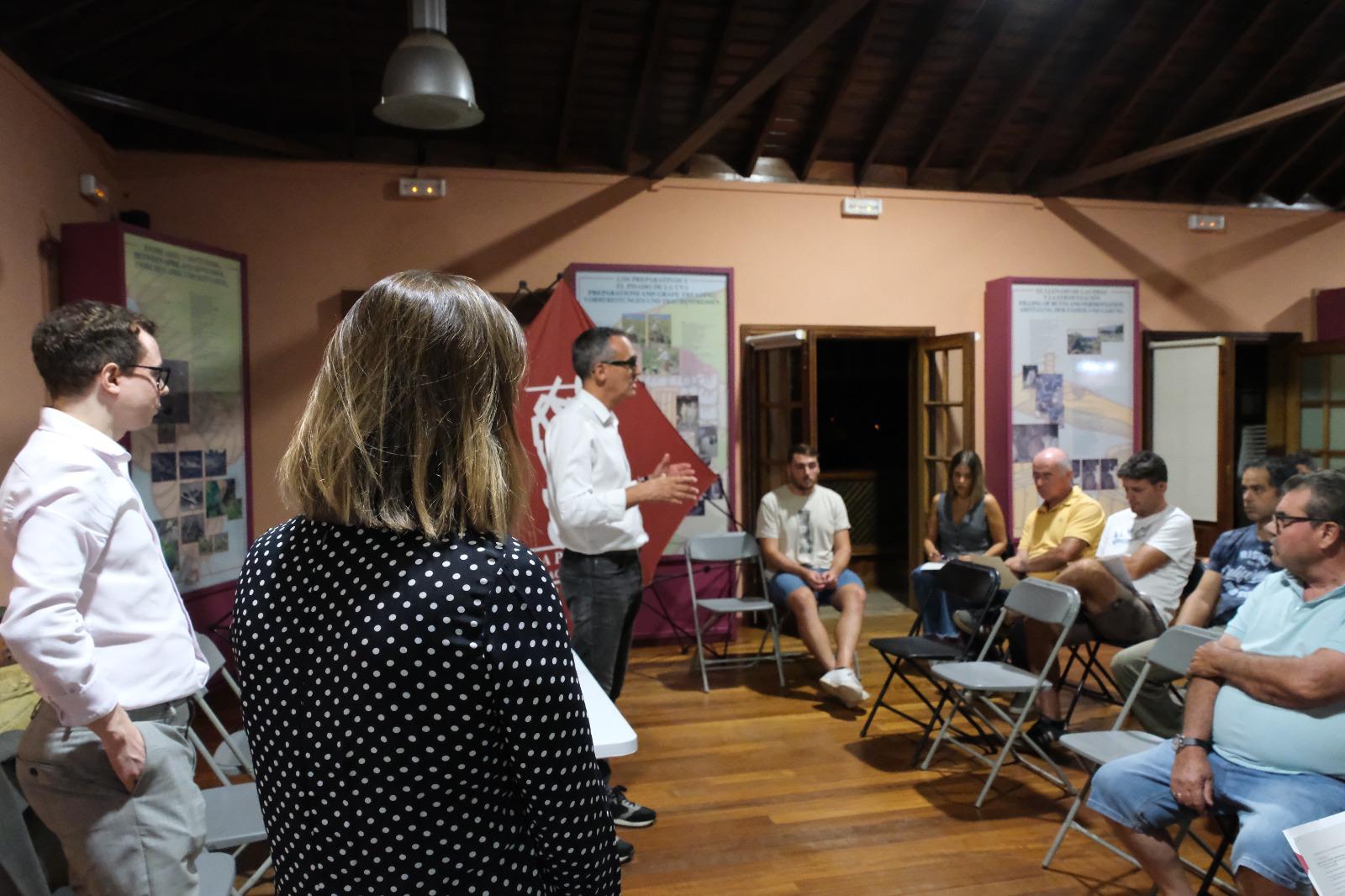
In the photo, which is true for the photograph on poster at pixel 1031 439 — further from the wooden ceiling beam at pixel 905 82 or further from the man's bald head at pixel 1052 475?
the wooden ceiling beam at pixel 905 82

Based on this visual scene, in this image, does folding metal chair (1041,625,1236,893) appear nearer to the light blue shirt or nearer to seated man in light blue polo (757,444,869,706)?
the light blue shirt

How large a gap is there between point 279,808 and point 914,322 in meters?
6.77

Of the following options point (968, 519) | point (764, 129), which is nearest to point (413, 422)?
point (968, 519)

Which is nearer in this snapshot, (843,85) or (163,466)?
(163,466)

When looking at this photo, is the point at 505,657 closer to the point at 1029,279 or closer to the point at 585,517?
the point at 585,517

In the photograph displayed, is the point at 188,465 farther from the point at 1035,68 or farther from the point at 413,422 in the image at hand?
the point at 1035,68

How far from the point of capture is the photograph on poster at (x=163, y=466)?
16.1 feet

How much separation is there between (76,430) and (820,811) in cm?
294

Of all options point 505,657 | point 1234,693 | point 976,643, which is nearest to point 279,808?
point 505,657

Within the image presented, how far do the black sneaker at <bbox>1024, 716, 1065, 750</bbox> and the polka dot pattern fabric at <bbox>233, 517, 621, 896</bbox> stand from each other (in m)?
3.89

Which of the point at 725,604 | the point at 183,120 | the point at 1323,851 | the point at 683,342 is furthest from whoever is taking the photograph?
the point at 683,342

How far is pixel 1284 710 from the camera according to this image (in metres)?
2.54

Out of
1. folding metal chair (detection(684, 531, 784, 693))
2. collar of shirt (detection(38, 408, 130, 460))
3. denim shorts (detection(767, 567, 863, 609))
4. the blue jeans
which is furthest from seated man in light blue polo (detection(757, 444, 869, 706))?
collar of shirt (detection(38, 408, 130, 460))

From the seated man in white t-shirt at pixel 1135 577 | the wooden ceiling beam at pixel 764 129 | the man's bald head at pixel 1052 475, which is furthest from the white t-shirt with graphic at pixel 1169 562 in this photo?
the wooden ceiling beam at pixel 764 129
